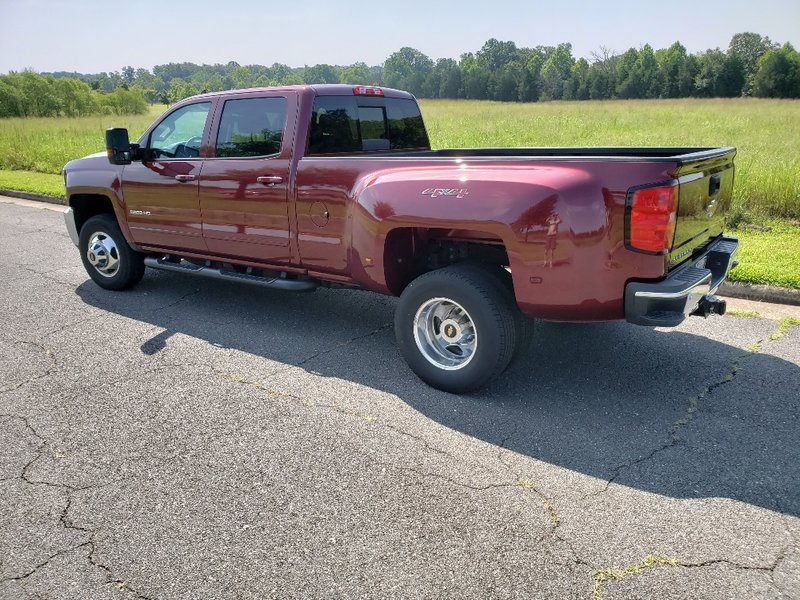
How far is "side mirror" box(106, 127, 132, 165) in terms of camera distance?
554 cm

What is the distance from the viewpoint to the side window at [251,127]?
492cm

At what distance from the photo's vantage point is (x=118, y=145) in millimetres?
5562

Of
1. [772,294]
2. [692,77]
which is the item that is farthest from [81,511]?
[692,77]

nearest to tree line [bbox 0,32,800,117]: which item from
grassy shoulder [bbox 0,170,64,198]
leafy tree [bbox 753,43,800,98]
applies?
leafy tree [bbox 753,43,800,98]

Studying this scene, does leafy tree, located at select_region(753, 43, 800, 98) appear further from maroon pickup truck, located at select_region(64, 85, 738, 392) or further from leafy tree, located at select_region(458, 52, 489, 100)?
A: maroon pickup truck, located at select_region(64, 85, 738, 392)

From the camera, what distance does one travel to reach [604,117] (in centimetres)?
3161

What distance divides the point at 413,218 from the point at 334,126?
1.47 m

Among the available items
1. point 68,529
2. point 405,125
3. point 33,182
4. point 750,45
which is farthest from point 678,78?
point 68,529

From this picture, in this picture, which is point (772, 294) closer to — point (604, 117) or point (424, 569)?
point (424, 569)

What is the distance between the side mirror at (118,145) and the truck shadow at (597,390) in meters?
1.38

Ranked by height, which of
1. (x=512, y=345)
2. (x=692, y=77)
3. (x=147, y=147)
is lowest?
(x=512, y=345)

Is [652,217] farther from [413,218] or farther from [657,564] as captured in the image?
[657,564]

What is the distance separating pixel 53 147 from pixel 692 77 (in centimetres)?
8504

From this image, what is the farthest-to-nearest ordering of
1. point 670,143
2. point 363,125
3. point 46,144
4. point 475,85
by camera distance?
point 475,85, point 46,144, point 670,143, point 363,125
